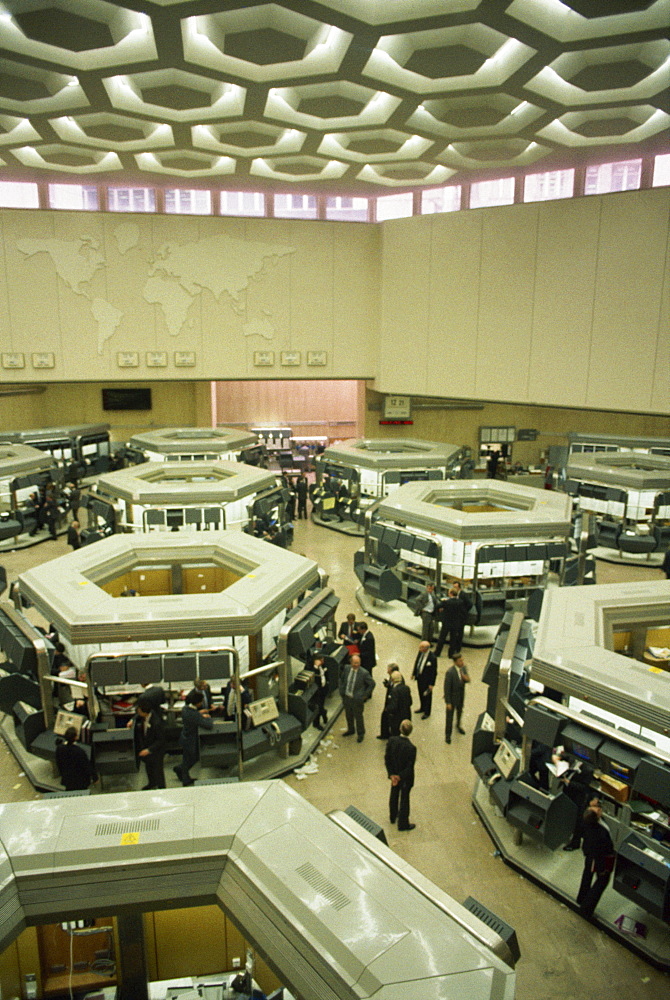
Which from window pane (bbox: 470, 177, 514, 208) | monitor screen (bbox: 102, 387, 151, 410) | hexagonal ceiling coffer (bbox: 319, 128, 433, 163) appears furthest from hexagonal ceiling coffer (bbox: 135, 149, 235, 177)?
monitor screen (bbox: 102, 387, 151, 410)

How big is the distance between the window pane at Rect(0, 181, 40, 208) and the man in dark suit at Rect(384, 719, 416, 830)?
1936cm

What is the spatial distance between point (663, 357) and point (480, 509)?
616cm

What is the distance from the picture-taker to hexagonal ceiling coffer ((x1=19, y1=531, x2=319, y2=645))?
725 cm

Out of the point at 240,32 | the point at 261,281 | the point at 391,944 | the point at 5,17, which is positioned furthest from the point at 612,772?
the point at 261,281

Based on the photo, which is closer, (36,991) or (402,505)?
(36,991)

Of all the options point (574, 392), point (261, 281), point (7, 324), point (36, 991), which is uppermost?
point (261, 281)

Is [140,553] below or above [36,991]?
above

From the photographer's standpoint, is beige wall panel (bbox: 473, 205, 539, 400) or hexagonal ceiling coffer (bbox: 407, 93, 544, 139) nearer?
hexagonal ceiling coffer (bbox: 407, 93, 544, 139)

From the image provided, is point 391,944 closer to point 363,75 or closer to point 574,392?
point 363,75

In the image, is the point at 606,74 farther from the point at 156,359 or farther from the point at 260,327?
the point at 156,359

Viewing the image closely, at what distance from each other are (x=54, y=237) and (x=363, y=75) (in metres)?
11.2

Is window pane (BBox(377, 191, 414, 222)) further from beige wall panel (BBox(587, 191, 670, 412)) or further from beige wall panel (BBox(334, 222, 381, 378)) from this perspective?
beige wall panel (BBox(587, 191, 670, 412))

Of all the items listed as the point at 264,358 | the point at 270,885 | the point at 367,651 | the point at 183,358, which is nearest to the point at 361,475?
the point at 264,358

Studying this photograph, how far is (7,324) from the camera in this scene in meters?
18.8
